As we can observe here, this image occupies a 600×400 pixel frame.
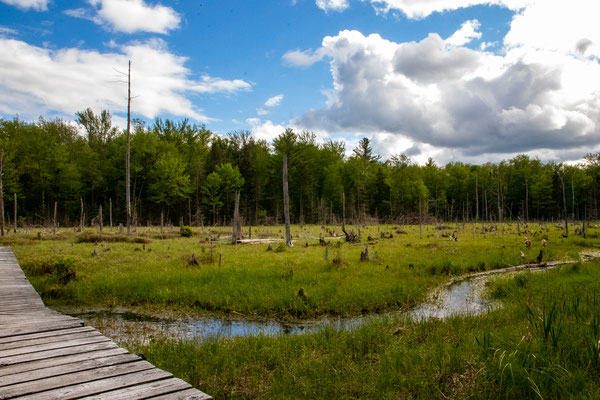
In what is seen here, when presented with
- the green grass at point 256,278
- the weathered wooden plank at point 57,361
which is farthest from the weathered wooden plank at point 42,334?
the green grass at point 256,278

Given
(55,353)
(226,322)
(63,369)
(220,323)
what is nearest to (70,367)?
(63,369)

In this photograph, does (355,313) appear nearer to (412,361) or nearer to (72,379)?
(412,361)

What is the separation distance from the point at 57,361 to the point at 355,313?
25.1 ft

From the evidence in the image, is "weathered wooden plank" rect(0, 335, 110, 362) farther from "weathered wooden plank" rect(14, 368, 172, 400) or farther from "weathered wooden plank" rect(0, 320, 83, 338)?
"weathered wooden plank" rect(14, 368, 172, 400)

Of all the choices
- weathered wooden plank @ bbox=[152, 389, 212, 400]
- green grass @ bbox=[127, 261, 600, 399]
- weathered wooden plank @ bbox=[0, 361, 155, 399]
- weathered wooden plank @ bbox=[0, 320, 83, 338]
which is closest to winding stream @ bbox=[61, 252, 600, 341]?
green grass @ bbox=[127, 261, 600, 399]

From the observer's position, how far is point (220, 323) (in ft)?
32.0

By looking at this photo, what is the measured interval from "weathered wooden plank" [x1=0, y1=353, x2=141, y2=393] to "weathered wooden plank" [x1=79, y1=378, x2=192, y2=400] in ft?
2.84

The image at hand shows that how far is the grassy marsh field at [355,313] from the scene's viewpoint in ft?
16.1

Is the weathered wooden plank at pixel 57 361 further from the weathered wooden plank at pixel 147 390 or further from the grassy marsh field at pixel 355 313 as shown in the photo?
the grassy marsh field at pixel 355 313

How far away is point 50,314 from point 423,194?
6778 centimetres

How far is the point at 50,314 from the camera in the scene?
22.9 feet

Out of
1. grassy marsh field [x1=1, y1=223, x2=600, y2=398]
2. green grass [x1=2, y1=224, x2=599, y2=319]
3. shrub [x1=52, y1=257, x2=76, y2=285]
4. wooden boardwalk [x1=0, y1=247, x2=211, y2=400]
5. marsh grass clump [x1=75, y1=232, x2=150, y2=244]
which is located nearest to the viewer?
wooden boardwalk [x1=0, y1=247, x2=211, y2=400]

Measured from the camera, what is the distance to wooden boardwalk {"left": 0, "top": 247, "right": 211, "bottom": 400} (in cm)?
353

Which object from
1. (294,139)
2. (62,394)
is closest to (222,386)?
(62,394)
